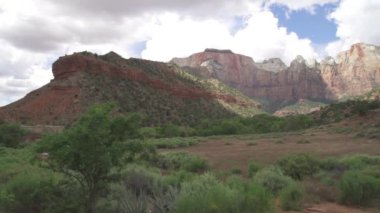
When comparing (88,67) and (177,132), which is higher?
(88,67)

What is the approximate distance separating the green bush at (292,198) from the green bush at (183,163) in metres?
10.1

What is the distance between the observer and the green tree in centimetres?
1011

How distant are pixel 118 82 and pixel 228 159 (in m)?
49.5

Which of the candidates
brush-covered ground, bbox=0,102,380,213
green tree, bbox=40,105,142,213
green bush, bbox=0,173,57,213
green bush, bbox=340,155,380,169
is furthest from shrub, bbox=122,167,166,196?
green bush, bbox=340,155,380,169

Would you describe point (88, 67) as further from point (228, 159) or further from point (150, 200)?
point (150, 200)

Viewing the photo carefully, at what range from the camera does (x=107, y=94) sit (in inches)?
2739

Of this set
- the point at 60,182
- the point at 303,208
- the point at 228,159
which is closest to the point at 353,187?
the point at 303,208

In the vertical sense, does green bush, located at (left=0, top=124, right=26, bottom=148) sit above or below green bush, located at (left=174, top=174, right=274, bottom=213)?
above

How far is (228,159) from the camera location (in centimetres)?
2839

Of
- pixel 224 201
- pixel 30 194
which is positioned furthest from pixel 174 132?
pixel 224 201

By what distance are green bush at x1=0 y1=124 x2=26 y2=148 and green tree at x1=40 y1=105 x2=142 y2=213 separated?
3722cm

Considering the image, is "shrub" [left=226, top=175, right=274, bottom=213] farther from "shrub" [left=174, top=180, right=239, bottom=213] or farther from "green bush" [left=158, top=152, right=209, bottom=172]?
"green bush" [left=158, top=152, right=209, bottom=172]

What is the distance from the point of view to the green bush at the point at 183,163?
22312 millimetres

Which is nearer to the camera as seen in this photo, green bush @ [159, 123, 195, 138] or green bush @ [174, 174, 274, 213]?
green bush @ [174, 174, 274, 213]
